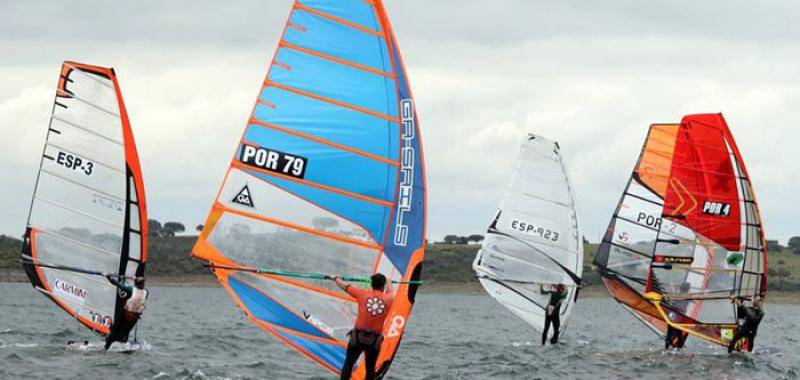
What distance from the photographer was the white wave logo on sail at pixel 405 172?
14.8 meters

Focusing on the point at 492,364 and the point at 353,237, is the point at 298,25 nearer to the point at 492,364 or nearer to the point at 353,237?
the point at 353,237

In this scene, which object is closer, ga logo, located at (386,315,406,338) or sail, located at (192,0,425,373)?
sail, located at (192,0,425,373)

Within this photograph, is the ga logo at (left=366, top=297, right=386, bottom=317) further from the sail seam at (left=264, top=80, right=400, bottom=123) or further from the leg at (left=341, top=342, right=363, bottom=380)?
the sail seam at (left=264, top=80, right=400, bottom=123)

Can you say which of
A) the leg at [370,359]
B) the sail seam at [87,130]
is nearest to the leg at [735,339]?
the leg at [370,359]

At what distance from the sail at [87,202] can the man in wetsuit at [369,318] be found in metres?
6.45

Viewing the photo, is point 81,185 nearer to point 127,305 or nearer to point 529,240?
point 127,305

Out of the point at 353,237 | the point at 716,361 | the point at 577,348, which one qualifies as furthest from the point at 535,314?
the point at 353,237

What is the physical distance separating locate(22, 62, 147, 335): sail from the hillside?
50.3 m

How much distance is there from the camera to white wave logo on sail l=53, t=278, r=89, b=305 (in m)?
19.9

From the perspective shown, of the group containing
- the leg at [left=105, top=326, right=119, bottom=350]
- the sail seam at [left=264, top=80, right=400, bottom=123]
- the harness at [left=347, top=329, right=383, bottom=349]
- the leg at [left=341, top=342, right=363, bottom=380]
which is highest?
the sail seam at [left=264, top=80, right=400, bottom=123]

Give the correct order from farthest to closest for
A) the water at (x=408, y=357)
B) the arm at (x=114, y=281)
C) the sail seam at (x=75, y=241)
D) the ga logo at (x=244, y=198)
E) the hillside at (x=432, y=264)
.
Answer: the hillside at (x=432, y=264) → the sail seam at (x=75, y=241) → the arm at (x=114, y=281) → the water at (x=408, y=357) → the ga logo at (x=244, y=198)

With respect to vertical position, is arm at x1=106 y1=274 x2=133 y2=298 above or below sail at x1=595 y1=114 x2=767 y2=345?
below

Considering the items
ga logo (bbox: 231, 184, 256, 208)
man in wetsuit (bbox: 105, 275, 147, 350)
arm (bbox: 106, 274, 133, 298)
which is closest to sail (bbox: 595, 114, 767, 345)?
man in wetsuit (bbox: 105, 275, 147, 350)

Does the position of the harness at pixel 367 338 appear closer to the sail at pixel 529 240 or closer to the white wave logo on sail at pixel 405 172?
the white wave logo on sail at pixel 405 172
